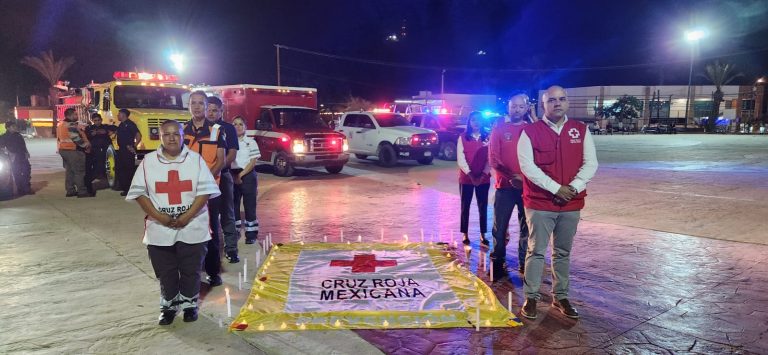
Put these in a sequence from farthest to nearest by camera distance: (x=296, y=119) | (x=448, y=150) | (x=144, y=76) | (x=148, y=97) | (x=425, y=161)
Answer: (x=448, y=150)
(x=425, y=161)
(x=296, y=119)
(x=144, y=76)
(x=148, y=97)

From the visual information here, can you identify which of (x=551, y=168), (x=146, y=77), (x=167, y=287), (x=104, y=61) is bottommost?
(x=167, y=287)

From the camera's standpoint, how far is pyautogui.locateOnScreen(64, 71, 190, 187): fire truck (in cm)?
1184

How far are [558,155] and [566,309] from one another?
1341mm

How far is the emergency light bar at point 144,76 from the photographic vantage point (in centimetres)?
1331

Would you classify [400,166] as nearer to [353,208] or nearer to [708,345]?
[353,208]

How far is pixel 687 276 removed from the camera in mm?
5406

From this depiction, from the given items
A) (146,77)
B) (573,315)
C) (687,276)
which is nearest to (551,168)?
(573,315)

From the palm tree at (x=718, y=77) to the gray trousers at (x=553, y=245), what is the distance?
47691mm

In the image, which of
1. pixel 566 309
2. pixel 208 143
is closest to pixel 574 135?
pixel 566 309

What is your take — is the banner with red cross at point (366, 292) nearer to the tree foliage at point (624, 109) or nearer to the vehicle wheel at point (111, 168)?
the vehicle wheel at point (111, 168)

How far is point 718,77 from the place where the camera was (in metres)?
47.9

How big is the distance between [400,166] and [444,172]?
244cm

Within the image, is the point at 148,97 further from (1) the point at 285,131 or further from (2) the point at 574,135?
(2) the point at 574,135

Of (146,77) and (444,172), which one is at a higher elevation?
(146,77)
